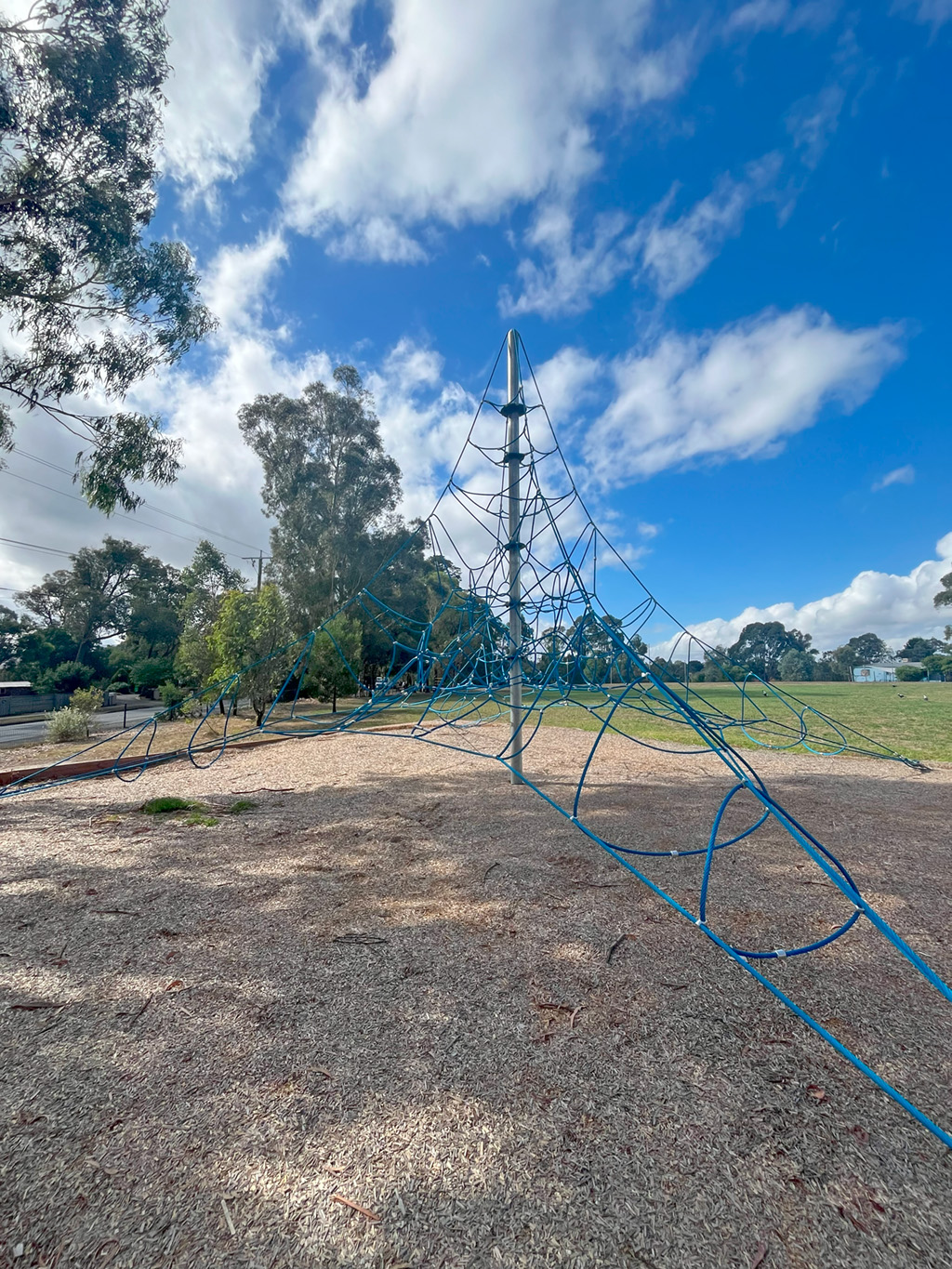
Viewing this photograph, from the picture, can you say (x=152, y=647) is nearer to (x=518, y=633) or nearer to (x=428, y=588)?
(x=428, y=588)

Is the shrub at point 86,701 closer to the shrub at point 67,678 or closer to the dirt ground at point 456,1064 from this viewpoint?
the dirt ground at point 456,1064

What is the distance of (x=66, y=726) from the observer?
Answer: 1129 centimetres

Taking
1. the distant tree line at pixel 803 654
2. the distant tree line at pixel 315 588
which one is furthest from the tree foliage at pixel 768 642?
the distant tree line at pixel 315 588

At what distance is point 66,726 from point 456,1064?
496 inches

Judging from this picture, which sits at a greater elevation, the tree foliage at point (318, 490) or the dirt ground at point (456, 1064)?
the tree foliage at point (318, 490)

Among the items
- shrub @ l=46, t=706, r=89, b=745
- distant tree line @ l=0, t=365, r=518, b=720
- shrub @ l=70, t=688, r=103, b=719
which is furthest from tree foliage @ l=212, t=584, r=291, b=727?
shrub @ l=70, t=688, r=103, b=719

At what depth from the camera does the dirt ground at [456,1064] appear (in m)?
1.24

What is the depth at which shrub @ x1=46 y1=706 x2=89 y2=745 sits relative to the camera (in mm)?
11281

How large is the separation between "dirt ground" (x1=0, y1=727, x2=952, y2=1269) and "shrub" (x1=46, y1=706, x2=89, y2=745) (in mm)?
9076

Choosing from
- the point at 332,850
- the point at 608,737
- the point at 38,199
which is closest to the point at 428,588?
the point at 608,737

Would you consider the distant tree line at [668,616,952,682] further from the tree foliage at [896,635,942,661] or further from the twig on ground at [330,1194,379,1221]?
the twig on ground at [330,1194,379,1221]

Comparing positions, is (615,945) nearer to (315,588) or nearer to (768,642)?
(315,588)

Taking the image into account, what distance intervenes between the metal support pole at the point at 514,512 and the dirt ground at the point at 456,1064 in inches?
79.9

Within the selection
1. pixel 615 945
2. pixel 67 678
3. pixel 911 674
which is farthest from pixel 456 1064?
pixel 911 674
